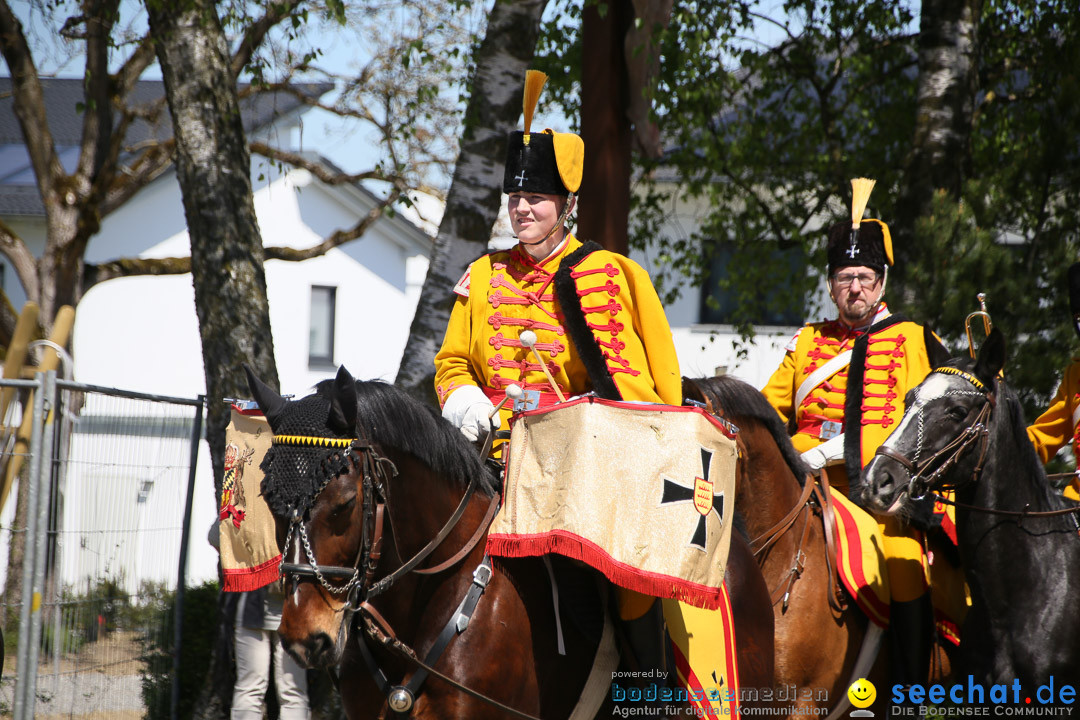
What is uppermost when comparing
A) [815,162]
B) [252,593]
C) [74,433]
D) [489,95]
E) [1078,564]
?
[815,162]

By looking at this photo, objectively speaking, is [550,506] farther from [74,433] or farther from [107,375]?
[107,375]

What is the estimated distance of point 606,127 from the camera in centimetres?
711

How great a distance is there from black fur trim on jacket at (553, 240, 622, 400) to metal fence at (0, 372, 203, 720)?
2.49 meters

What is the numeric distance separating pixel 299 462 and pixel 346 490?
0.48 ft

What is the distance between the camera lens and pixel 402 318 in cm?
2358

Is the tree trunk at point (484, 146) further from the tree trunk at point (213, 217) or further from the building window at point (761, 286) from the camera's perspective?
the building window at point (761, 286)

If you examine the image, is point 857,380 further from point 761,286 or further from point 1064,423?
point 761,286

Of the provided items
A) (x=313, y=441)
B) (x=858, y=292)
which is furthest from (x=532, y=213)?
(x=858, y=292)

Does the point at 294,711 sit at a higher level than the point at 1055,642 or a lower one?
lower

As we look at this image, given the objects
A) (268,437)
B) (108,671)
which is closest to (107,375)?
(108,671)

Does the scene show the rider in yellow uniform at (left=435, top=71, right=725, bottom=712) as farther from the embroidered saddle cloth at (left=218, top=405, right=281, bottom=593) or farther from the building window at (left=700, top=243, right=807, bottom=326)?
the building window at (left=700, top=243, right=807, bottom=326)

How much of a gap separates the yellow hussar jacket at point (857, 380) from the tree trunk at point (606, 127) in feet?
6.11

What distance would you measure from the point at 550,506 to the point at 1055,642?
2.43 m

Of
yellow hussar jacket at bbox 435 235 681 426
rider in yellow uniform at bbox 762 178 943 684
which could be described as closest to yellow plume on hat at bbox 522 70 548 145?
yellow hussar jacket at bbox 435 235 681 426
